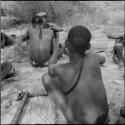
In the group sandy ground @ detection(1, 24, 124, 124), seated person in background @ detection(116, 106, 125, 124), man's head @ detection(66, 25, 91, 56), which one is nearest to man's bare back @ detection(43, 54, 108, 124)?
man's head @ detection(66, 25, 91, 56)

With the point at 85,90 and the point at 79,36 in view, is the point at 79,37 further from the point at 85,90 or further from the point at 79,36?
the point at 85,90

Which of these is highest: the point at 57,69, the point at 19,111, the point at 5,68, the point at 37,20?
the point at 37,20

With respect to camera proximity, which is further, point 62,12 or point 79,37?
point 62,12

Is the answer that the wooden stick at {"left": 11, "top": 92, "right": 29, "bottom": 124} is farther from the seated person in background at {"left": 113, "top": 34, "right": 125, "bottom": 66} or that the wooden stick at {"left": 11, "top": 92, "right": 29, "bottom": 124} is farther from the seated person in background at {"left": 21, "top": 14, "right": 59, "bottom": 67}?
the seated person in background at {"left": 113, "top": 34, "right": 125, "bottom": 66}

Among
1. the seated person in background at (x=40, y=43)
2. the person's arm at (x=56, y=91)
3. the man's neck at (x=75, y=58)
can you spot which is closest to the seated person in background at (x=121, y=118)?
the person's arm at (x=56, y=91)

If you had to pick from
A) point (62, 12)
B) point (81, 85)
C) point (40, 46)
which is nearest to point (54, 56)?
point (81, 85)

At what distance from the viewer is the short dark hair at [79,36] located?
288 cm

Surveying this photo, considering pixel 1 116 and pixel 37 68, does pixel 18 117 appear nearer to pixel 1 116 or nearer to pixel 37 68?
pixel 1 116

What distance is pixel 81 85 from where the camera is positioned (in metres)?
2.98

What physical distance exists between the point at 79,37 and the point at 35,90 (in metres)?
1.77

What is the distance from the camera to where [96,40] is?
309 inches

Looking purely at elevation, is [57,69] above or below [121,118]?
above

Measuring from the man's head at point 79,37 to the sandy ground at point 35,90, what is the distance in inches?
33.8

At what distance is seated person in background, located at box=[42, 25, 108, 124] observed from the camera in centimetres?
297
